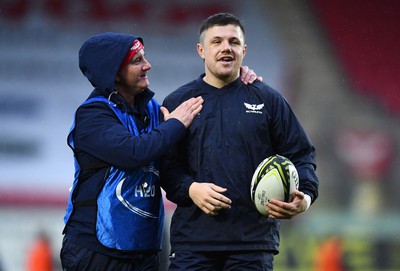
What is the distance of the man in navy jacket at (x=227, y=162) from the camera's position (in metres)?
4.00

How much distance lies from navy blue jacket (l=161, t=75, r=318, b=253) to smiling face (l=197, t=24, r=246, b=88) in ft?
0.22

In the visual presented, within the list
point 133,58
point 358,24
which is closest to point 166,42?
point 358,24

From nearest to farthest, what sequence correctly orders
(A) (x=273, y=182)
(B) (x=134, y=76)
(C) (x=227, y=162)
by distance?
(A) (x=273, y=182), (C) (x=227, y=162), (B) (x=134, y=76)

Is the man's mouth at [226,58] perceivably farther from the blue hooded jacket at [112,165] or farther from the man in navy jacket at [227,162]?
the blue hooded jacket at [112,165]

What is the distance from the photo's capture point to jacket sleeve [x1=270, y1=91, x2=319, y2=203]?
4.14 meters

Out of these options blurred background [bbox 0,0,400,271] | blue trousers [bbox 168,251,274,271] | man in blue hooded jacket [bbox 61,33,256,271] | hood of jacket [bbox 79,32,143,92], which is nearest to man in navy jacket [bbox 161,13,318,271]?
blue trousers [bbox 168,251,274,271]

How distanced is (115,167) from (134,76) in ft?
1.54

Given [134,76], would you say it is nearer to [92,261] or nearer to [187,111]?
[187,111]

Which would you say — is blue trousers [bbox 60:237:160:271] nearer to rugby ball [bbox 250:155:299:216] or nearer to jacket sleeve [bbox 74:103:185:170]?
jacket sleeve [bbox 74:103:185:170]

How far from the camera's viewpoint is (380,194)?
31.2ft

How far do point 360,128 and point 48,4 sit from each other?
12.3 feet

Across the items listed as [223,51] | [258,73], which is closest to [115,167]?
[223,51]

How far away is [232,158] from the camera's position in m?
4.05

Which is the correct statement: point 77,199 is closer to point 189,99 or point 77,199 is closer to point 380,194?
point 189,99
